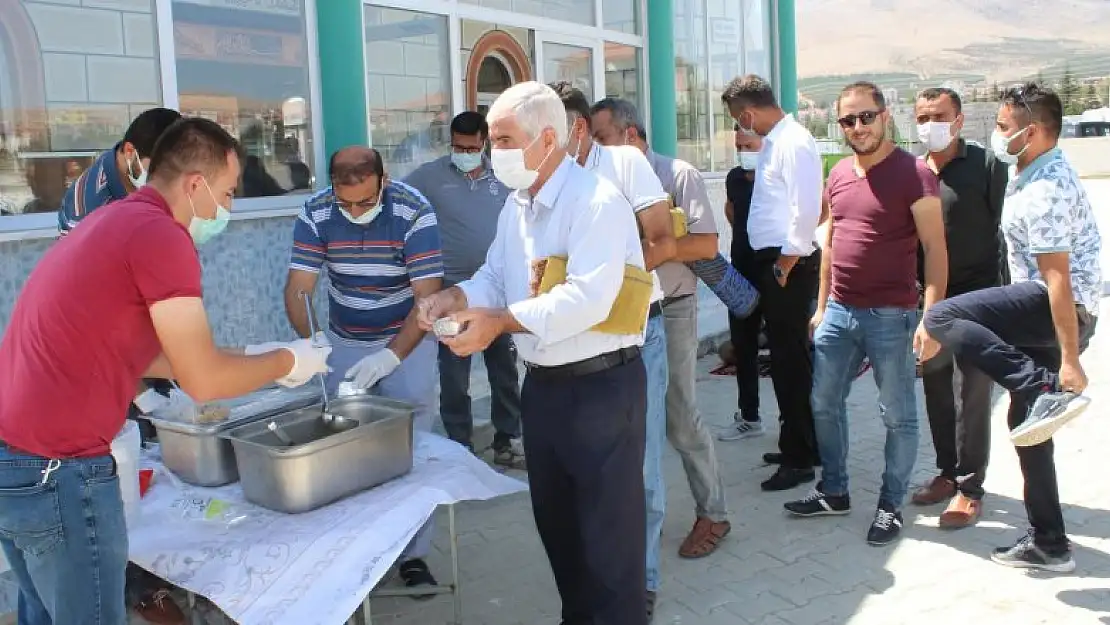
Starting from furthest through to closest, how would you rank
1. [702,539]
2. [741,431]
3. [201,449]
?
[741,431] < [702,539] < [201,449]

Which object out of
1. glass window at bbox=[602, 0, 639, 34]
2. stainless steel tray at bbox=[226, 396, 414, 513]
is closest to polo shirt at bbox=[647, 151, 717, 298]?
stainless steel tray at bbox=[226, 396, 414, 513]

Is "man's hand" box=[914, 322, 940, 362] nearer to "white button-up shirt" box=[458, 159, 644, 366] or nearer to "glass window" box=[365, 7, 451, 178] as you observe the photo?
"white button-up shirt" box=[458, 159, 644, 366]

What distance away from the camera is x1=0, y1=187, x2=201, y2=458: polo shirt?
6.75 ft

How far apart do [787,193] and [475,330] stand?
2874 millimetres

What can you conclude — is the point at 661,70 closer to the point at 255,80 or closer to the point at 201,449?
the point at 255,80

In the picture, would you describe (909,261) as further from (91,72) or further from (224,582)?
A: (91,72)

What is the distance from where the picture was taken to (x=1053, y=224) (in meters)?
3.36

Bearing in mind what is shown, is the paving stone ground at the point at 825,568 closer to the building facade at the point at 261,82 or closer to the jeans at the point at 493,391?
the jeans at the point at 493,391

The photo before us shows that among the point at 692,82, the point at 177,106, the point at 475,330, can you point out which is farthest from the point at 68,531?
the point at 692,82

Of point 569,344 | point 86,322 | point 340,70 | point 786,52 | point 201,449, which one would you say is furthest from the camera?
point 786,52

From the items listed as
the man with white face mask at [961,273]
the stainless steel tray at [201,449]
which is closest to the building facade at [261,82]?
the stainless steel tray at [201,449]

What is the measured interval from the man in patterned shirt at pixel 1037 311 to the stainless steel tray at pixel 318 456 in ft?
6.92

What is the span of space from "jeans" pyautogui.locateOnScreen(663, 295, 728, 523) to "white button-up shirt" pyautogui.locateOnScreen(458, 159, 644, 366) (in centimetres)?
117

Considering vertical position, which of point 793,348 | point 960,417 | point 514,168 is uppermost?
point 514,168
